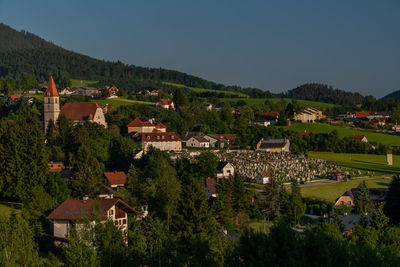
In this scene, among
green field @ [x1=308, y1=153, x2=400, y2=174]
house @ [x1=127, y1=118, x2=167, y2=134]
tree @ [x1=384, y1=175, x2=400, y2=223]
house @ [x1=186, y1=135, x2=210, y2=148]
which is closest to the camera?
tree @ [x1=384, y1=175, x2=400, y2=223]

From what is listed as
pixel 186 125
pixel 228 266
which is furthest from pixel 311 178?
pixel 228 266

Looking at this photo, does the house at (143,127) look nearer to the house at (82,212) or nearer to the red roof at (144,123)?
the red roof at (144,123)

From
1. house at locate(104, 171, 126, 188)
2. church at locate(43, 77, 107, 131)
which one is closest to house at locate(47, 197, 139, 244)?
Result: house at locate(104, 171, 126, 188)

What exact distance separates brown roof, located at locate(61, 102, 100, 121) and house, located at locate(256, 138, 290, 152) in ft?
72.3

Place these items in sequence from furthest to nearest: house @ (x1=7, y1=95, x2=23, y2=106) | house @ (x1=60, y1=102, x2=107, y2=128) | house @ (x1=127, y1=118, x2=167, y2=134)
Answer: house @ (x1=7, y1=95, x2=23, y2=106)
house @ (x1=127, y1=118, x2=167, y2=134)
house @ (x1=60, y1=102, x2=107, y2=128)

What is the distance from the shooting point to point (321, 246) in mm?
16781

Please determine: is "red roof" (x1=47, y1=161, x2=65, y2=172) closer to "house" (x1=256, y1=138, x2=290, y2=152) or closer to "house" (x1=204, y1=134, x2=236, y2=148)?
"house" (x1=204, y1=134, x2=236, y2=148)

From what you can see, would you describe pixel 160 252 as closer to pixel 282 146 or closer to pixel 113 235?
pixel 113 235

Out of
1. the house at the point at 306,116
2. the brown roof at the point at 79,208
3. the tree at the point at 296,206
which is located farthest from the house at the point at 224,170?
the house at the point at 306,116

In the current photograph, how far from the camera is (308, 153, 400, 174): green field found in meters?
62.1

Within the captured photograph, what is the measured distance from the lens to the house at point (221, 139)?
67669 millimetres

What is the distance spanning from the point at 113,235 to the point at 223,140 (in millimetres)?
45433

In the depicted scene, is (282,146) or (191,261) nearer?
(191,261)

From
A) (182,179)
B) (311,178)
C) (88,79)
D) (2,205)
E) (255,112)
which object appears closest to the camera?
(2,205)
